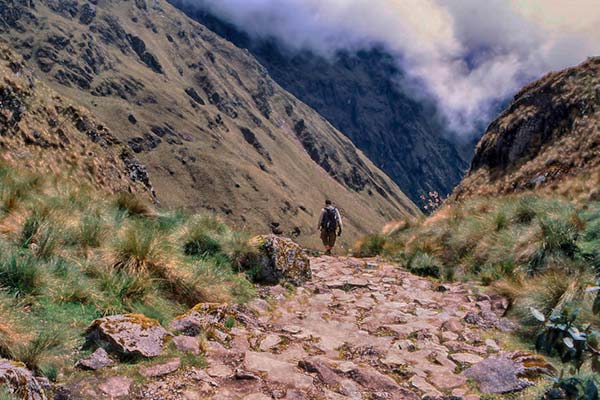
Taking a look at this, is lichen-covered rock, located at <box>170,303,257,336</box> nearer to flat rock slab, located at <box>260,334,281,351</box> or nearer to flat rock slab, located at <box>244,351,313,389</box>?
flat rock slab, located at <box>260,334,281,351</box>

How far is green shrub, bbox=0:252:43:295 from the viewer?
15.7 ft

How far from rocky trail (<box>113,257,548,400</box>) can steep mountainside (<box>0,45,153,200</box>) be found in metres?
7.61

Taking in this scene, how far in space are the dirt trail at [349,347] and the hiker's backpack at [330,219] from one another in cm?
815

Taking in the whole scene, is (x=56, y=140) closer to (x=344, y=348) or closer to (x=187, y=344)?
(x=187, y=344)

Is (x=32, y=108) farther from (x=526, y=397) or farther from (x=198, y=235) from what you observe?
(x=526, y=397)

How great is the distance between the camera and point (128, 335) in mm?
4594

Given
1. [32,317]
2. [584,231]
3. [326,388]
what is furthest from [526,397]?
[584,231]

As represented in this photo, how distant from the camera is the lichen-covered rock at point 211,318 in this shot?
17.5ft

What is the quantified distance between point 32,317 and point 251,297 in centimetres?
360

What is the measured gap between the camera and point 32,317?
4.45 metres

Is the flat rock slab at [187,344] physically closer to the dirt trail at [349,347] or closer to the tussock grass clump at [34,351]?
the dirt trail at [349,347]

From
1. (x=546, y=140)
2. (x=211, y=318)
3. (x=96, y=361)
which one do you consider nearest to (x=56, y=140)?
(x=211, y=318)

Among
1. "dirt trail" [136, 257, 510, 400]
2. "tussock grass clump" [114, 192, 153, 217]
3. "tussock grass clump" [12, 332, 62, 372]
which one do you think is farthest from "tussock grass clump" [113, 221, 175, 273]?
"tussock grass clump" [114, 192, 153, 217]

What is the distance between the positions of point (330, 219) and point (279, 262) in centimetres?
901
